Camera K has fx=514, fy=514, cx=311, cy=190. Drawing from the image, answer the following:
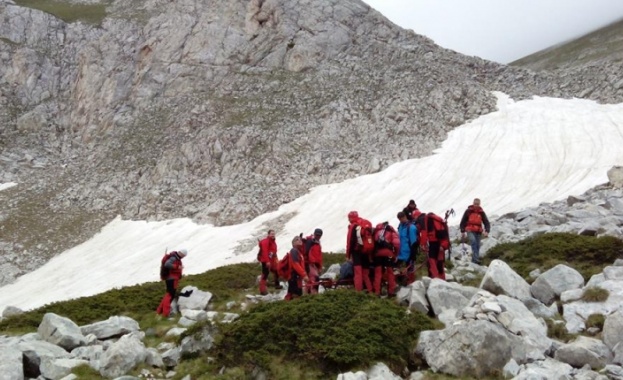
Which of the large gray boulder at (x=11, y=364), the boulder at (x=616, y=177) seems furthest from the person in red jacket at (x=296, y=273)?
the boulder at (x=616, y=177)

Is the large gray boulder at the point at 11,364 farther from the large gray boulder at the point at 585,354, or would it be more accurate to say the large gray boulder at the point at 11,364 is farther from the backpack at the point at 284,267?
the large gray boulder at the point at 585,354

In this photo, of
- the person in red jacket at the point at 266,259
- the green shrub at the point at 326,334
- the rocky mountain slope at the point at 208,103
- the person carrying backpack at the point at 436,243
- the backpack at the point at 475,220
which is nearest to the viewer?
the green shrub at the point at 326,334

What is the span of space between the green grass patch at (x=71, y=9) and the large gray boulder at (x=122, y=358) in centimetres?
7292

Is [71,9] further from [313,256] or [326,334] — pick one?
[326,334]

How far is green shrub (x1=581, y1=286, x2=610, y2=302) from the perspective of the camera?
11.3 meters

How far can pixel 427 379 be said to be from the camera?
935 centimetres

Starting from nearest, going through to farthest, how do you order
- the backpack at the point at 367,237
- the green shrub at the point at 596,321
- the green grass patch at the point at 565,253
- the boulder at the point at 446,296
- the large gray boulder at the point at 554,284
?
the green shrub at the point at 596,321 → the boulder at the point at 446,296 → the large gray boulder at the point at 554,284 → the backpack at the point at 367,237 → the green grass patch at the point at 565,253

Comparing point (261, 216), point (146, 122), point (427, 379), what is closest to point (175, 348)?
point (427, 379)

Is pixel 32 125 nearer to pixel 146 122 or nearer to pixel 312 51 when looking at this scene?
pixel 146 122

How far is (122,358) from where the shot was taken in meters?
10.1

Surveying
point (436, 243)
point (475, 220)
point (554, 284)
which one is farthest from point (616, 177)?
point (554, 284)

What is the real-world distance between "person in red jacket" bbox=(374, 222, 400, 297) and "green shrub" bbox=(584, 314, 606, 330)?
191 inches

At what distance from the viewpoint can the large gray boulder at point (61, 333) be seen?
11359mm

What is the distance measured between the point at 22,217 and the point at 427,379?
47.6 meters
